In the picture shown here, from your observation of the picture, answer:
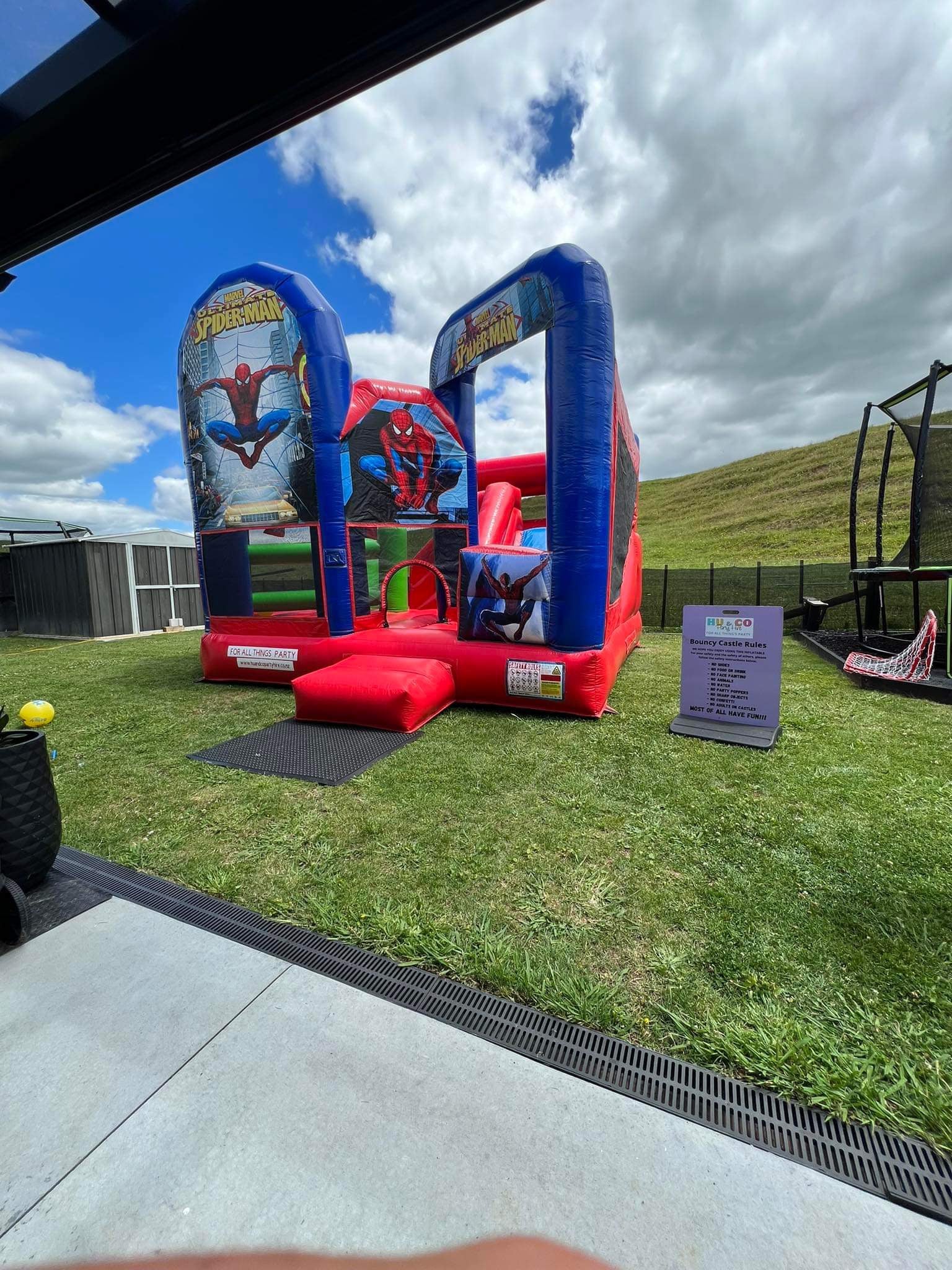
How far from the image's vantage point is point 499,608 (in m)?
4.77

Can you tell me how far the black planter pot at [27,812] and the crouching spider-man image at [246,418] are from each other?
422cm

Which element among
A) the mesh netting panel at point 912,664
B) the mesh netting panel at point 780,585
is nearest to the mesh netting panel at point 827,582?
the mesh netting panel at point 780,585

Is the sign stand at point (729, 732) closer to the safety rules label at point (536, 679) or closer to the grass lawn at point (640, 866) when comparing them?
the grass lawn at point (640, 866)

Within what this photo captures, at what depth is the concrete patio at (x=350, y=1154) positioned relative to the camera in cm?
103

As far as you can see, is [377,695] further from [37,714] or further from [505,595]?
[37,714]

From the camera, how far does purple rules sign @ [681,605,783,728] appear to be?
3.83m

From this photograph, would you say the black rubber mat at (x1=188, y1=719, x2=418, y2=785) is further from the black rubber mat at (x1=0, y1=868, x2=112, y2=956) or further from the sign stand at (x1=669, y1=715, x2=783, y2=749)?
the sign stand at (x1=669, y1=715, x2=783, y2=749)

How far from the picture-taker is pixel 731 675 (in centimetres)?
404

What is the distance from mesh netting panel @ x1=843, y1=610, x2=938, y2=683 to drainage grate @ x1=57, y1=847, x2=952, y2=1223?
515cm

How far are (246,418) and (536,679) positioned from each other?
4.08m

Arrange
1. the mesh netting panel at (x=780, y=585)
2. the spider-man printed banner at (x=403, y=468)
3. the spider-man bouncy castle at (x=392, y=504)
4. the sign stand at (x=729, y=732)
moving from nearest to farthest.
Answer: the sign stand at (x=729, y=732), the spider-man bouncy castle at (x=392, y=504), the spider-man printed banner at (x=403, y=468), the mesh netting panel at (x=780, y=585)

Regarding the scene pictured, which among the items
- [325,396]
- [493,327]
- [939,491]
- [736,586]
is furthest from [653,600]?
[325,396]

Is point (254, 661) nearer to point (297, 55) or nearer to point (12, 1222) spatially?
point (12, 1222)

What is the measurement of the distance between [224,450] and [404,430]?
194 cm
